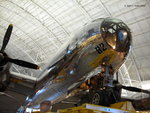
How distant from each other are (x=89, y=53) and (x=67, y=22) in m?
14.6

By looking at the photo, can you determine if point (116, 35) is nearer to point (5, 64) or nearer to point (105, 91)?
point (105, 91)

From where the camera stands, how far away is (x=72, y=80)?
6.65 metres

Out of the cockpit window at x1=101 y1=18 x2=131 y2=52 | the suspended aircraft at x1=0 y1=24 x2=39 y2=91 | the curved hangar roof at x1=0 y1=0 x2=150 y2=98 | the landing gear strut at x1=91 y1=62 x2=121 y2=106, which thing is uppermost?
the curved hangar roof at x1=0 y1=0 x2=150 y2=98

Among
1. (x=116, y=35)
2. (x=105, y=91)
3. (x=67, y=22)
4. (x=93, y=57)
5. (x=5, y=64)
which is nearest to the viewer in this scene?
(x=105, y=91)

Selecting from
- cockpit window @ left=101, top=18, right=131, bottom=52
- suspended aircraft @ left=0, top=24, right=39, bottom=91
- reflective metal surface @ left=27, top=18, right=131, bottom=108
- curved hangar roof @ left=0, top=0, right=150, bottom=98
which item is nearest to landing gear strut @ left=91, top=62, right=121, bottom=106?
reflective metal surface @ left=27, top=18, right=131, bottom=108

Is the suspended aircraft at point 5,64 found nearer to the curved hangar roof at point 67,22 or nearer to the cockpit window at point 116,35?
the cockpit window at point 116,35

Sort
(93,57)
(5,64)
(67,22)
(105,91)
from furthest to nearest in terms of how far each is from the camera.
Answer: (67,22) < (5,64) < (93,57) < (105,91)

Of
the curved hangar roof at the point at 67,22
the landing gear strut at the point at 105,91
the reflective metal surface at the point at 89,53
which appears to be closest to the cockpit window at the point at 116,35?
the reflective metal surface at the point at 89,53

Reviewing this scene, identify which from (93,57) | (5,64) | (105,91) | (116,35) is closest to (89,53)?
(93,57)

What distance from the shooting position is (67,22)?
65.2 feet

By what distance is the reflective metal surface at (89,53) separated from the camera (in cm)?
560

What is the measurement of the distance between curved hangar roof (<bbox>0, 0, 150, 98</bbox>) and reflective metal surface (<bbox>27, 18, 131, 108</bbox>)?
11.1 meters

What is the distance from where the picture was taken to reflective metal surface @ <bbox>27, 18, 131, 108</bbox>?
5.60 m

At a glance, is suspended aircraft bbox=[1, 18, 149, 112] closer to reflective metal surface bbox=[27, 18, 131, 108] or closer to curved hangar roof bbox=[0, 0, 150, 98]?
reflective metal surface bbox=[27, 18, 131, 108]
